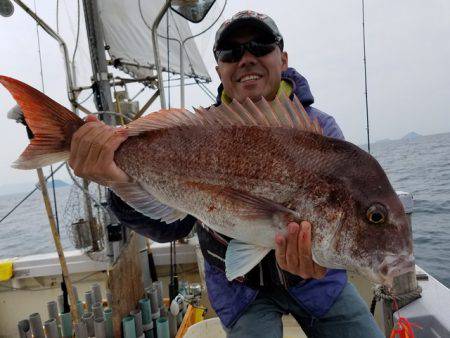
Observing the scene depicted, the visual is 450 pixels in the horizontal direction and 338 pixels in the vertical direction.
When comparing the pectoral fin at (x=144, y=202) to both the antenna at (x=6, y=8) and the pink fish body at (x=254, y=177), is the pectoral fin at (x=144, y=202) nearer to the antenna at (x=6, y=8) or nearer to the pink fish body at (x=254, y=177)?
the pink fish body at (x=254, y=177)

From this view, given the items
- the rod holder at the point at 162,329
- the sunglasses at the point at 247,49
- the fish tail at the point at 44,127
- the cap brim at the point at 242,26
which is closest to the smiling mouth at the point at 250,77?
the sunglasses at the point at 247,49

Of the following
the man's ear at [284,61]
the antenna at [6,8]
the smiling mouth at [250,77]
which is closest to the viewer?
the smiling mouth at [250,77]

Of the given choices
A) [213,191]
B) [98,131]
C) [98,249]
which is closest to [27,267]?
[98,249]

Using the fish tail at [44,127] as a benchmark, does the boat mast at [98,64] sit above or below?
above

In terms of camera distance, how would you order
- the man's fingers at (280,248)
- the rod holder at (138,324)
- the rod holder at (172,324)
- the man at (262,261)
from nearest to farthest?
the man's fingers at (280,248) < the man at (262,261) < the rod holder at (138,324) < the rod holder at (172,324)

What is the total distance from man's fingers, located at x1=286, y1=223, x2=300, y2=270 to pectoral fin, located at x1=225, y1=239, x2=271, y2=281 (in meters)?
0.12

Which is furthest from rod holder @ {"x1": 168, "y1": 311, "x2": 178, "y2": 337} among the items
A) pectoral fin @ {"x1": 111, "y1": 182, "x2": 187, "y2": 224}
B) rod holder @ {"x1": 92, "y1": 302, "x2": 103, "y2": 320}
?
pectoral fin @ {"x1": 111, "y1": 182, "x2": 187, "y2": 224}

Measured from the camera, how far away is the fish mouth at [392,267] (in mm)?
1498

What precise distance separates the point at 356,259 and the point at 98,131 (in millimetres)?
1352

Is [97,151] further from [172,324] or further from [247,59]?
[172,324]

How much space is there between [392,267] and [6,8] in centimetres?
403

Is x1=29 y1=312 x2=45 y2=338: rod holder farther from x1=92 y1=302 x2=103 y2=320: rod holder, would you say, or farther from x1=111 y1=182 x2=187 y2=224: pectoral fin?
x1=111 y1=182 x2=187 y2=224: pectoral fin

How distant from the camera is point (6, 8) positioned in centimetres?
358

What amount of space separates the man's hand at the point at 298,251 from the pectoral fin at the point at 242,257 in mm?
95
